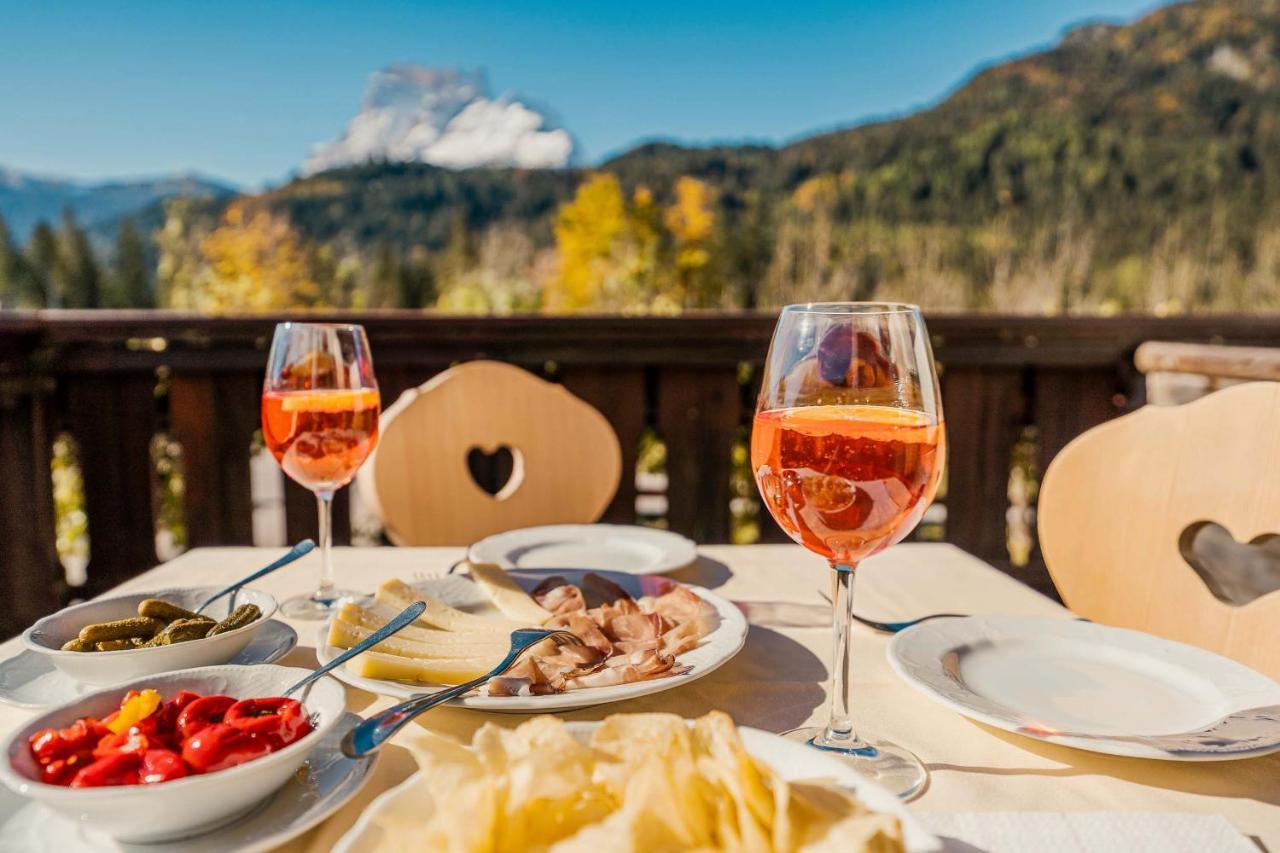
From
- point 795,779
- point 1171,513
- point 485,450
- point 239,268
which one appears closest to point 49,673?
point 795,779

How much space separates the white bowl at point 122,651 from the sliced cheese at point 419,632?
8 centimetres

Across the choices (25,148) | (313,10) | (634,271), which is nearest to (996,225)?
(634,271)

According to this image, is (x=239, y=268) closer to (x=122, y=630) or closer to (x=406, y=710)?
(x=122, y=630)

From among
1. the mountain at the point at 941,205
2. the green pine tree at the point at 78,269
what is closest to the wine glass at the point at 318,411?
the mountain at the point at 941,205

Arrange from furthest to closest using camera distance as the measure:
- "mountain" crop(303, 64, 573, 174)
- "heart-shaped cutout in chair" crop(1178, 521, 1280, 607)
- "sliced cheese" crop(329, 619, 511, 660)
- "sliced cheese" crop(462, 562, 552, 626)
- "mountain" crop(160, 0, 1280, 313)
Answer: "mountain" crop(303, 64, 573, 174), "mountain" crop(160, 0, 1280, 313), "heart-shaped cutout in chair" crop(1178, 521, 1280, 607), "sliced cheese" crop(462, 562, 552, 626), "sliced cheese" crop(329, 619, 511, 660)

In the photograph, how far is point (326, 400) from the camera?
1087 mm

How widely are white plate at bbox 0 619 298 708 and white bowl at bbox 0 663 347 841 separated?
0.68 feet

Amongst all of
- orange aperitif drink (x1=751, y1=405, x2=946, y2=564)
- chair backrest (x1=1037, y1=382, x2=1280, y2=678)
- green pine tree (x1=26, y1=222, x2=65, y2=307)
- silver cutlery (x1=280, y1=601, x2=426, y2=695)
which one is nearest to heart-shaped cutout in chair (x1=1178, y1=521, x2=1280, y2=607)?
chair backrest (x1=1037, y1=382, x2=1280, y2=678)

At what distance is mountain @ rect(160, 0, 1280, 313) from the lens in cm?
571

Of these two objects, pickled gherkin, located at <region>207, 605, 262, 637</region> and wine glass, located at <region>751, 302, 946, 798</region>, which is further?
pickled gherkin, located at <region>207, 605, 262, 637</region>

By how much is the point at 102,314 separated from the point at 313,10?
2042 cm

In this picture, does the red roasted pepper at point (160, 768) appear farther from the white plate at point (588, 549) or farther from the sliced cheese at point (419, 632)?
the white plate at point (588, 549)

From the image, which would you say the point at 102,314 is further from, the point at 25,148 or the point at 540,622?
the point at 25,148

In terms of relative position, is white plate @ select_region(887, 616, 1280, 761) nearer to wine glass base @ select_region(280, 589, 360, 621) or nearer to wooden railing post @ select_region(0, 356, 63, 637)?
wine glass base @ select_region(280, 589, 360, 621)
